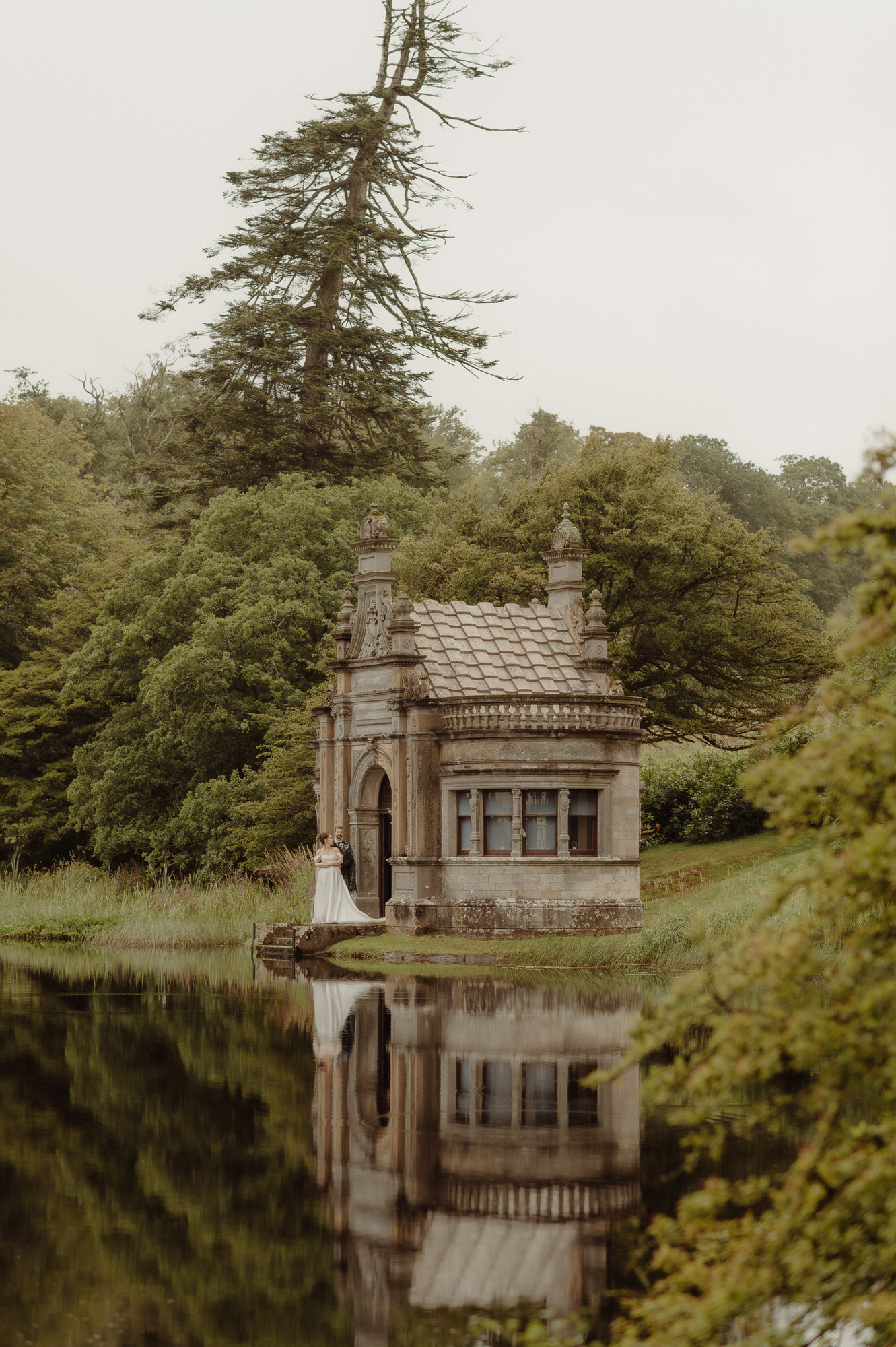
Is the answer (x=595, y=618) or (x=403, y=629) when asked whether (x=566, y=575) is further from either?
(x=403, y=629)

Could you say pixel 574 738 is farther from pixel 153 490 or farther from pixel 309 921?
pixel 153 490

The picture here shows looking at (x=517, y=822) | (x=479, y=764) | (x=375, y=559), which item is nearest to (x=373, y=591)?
(x=375, y=559)

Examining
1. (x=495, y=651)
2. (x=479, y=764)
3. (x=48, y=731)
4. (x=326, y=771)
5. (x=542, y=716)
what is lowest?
(x=326, y=771)

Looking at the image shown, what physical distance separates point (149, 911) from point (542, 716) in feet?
41.1

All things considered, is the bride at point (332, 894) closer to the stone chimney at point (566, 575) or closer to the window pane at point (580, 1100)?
the stone chimney at point (566, 575)

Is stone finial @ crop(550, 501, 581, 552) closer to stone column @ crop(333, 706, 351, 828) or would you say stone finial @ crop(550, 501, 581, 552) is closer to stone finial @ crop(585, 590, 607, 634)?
stone finial @ crop(585, 590, 607, 634)

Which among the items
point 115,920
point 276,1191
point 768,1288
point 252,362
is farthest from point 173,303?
point 768,1288

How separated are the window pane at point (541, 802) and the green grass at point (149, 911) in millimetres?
5930

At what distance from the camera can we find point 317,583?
4222 centimetres

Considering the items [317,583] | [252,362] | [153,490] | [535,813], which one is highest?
[252,362]

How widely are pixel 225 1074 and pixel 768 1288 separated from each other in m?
10.9

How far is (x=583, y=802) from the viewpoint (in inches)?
1176

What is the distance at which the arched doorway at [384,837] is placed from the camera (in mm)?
32156

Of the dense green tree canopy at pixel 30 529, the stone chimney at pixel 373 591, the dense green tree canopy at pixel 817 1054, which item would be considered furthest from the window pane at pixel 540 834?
the dense green tree canopy at pixel 30 529
